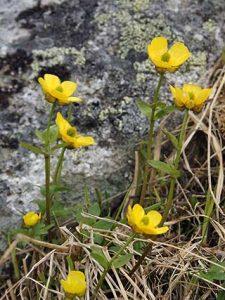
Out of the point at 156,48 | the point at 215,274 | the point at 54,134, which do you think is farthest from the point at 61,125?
the point at 215,274

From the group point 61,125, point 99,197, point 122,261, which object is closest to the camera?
point 122,261

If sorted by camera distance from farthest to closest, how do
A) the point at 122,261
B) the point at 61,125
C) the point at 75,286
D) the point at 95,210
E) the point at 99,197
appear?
the point at 99,197
the point at 95,210
the point at 61,125
the point at 122,261
the point at 75,286

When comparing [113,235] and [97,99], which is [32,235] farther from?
[97,99]

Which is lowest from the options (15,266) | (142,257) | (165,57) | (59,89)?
(15,266)

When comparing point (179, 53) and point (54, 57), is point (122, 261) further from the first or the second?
point (54, 57)

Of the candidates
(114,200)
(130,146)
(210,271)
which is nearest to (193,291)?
(210,271)

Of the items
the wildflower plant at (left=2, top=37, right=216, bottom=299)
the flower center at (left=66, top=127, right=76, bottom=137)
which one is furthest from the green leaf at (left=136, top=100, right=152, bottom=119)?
the flower center at (left=66, top=127, right=76, bottom=137)

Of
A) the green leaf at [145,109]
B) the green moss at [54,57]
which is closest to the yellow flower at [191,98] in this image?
the green leaf at [145,109]
